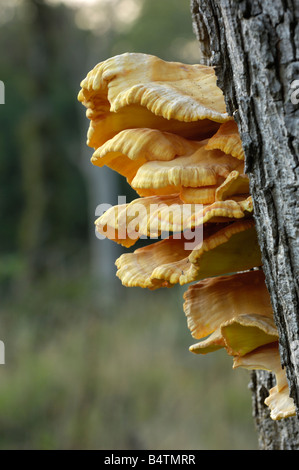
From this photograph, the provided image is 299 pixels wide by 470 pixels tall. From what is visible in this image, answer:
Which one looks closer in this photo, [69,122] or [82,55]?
[82,55]

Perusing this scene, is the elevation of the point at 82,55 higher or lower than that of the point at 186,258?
higher

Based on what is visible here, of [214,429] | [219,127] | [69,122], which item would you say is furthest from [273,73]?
[69,122]

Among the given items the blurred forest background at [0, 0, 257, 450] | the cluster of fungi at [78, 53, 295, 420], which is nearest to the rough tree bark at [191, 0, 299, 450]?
the cluster of fungi at [78, 53, 295, 420]

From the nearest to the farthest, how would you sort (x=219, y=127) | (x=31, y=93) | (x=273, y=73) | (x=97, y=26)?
(x=273, y=73)
(x=219, y=127)
(x=31, y=93)
(x=97, y=26)

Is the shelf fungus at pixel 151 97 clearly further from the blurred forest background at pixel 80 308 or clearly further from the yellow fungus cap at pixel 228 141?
the blurred forest background at pixel 80 308

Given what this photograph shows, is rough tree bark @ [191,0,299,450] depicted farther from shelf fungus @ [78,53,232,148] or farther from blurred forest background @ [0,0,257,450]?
blurred forest background @ [0,0,257,450]

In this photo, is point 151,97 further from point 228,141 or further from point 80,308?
point 80,308

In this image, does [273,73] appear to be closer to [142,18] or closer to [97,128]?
[97,128]

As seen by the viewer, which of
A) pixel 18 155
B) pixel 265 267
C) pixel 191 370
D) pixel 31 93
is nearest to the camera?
pixel 265 267
